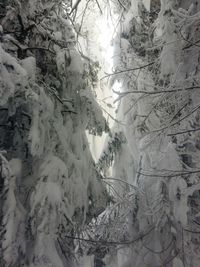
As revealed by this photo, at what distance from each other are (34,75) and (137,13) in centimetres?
311

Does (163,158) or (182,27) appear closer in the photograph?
(182,27)

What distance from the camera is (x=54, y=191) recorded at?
4047mm

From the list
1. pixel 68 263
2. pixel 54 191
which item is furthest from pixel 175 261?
pixel 54 191

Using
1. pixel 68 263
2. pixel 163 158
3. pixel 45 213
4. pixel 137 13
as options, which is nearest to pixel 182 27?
pixel 163 158

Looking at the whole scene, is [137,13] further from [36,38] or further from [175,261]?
[175,261]

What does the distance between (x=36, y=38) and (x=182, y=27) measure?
181cm

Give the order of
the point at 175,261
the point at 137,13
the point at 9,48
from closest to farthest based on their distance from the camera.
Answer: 1. the point at 9,48
2. the point at 175,261
3. the point at 137,13

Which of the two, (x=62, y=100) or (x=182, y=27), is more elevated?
(x=182, y=27)

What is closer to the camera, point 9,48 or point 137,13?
point 9,48

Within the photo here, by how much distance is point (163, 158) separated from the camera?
4410 mm

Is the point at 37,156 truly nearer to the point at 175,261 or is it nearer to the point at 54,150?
the point at 54,150

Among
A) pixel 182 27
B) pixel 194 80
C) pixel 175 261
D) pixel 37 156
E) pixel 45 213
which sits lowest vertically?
pixel 175 261

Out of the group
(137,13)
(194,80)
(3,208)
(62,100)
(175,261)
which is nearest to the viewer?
(194,80)

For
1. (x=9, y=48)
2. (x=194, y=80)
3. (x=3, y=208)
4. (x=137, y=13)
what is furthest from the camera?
(x=137, y=13)
